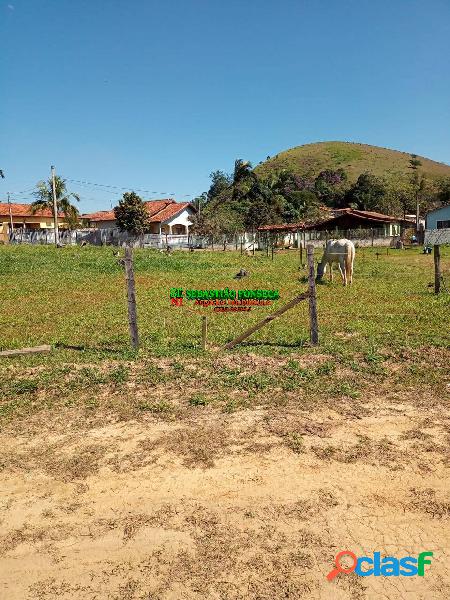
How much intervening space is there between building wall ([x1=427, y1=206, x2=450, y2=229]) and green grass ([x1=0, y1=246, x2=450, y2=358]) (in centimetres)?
3393

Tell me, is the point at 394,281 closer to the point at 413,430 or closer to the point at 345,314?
the point at 345,314

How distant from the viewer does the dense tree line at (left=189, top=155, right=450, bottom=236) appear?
216 feet

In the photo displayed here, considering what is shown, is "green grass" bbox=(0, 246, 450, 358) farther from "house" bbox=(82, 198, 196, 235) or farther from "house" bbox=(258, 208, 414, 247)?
"house" bbox=(82, 198, 196, 235)

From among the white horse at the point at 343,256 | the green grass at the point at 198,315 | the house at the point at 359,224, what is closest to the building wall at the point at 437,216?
the house at the point at 359,224

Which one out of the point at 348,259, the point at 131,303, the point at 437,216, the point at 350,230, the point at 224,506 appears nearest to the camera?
the point at 224,506

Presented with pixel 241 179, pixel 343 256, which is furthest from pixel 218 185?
pixel 343 256

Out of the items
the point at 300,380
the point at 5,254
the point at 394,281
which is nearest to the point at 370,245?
the point at 394,281

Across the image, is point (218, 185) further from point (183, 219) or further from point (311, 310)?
point (311, 310)

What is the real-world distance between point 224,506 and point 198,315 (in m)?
8.88

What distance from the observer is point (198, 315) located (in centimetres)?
1290

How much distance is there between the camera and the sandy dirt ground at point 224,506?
3.34 metres

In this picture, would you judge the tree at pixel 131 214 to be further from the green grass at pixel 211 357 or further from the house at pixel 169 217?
the green grass at pixel 211 357

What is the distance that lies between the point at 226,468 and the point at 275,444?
76cm

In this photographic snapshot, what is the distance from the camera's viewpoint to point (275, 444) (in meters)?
5.29
